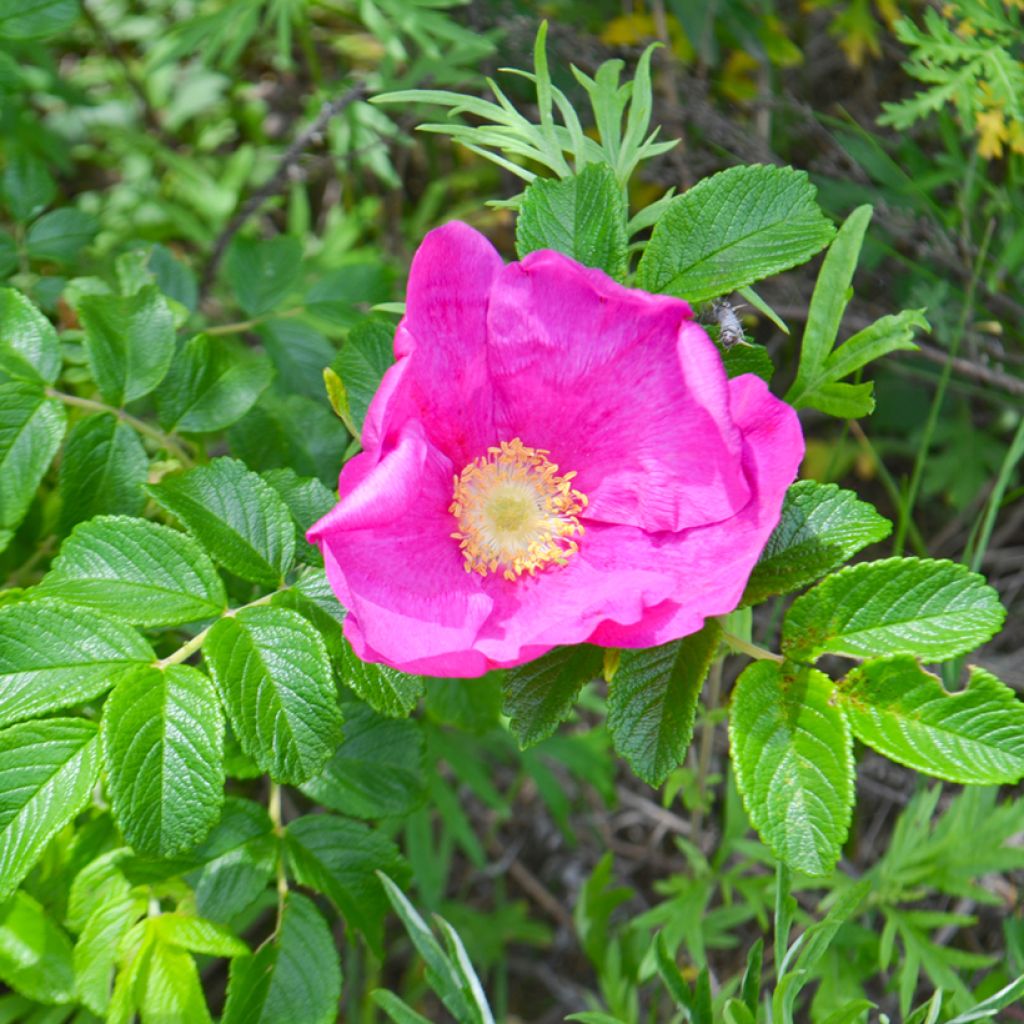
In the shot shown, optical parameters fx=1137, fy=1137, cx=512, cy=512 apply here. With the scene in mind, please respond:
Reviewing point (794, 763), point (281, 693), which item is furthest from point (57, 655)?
point (794, 763)

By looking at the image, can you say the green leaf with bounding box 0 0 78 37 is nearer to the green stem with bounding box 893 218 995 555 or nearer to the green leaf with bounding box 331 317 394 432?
the green leaf with bounding box 331 317 394 432

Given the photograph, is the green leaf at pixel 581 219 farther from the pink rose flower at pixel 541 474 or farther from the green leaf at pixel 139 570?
the green leaf at pixel 139 570

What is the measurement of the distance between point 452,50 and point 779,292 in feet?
2.71

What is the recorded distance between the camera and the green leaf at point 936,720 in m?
1.05

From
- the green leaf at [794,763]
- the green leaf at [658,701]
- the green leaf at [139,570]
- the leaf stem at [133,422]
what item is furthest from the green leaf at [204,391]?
the green leaf at [794,763]

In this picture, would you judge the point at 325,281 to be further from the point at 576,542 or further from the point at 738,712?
the point at 738,712

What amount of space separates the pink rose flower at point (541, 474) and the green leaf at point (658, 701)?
0.08 metres

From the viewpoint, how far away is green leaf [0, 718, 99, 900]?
3.57 feet

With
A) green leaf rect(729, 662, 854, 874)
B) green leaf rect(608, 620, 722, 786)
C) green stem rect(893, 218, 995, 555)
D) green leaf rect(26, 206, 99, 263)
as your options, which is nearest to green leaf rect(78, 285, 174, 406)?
green leaf rect(26, 206, 99, 263)

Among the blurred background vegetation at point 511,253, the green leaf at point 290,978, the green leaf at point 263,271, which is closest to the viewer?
the green leaf at point 290,978

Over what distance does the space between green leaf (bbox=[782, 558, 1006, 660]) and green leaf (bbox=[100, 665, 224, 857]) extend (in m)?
0.59

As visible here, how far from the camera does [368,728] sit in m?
1.49

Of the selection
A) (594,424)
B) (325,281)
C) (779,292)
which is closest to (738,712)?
(594,424)

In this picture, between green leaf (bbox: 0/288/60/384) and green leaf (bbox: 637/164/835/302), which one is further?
green leaf (bbox: 0/288/60/384)
